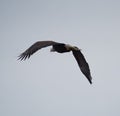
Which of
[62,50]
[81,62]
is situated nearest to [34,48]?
[62,50]

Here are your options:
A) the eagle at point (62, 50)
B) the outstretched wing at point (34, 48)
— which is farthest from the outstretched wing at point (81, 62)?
the outstretched wing at point (34, 48)

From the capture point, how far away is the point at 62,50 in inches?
640

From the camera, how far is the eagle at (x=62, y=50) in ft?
50.5

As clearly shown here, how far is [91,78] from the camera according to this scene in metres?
16.3

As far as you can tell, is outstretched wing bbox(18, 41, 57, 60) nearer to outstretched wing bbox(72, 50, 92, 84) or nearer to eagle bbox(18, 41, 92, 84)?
eagle bbox(18, 41, 92, 84)

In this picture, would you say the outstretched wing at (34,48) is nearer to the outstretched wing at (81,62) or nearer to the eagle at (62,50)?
the eagle at (62,50)

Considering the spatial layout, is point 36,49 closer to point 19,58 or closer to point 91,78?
point 19,58

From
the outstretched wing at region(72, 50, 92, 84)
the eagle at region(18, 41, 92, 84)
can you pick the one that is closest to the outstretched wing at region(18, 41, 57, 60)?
the eagle at region(18, 41, 92, 84)

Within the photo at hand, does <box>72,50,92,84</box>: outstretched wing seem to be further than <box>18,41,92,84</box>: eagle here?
Yes

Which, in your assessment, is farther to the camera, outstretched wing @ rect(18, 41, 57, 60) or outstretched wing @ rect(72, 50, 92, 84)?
outstretched wing @ rect(72, 50, 92, 84)

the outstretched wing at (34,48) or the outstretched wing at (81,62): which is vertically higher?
the outstretched wing at (34,48)

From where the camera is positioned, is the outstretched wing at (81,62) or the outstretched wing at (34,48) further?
the outstretched wing at (81,62)

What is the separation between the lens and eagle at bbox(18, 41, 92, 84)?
15391 millimetres

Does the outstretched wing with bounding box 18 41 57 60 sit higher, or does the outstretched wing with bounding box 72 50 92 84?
the outstretched wing with bounding box 18 41 57 60
